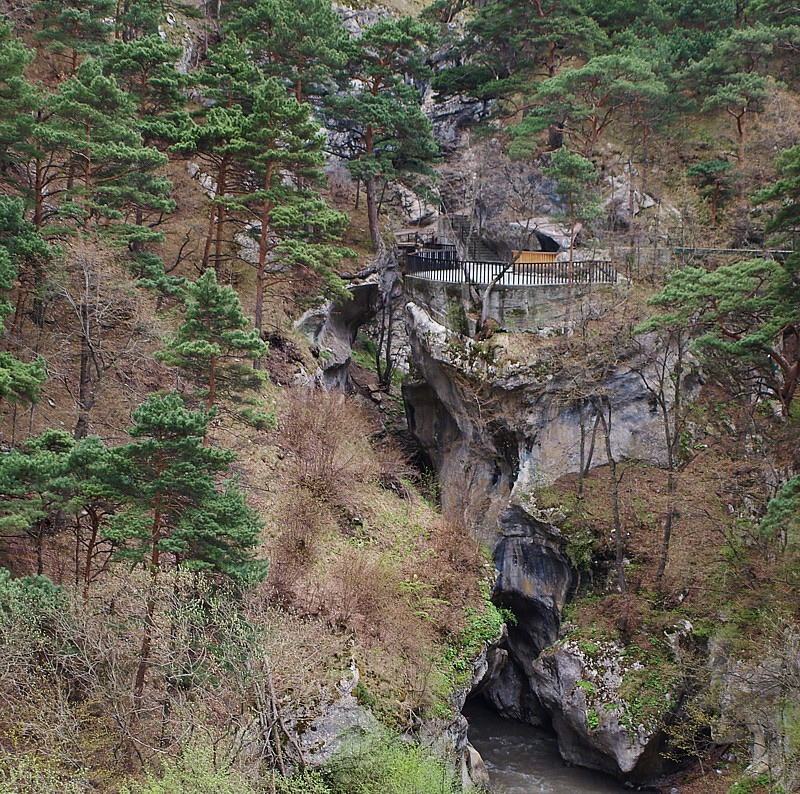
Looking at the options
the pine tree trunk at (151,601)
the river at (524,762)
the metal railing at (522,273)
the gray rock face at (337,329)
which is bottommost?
the river at (524,762)

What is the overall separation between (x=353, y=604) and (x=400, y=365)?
18925mm

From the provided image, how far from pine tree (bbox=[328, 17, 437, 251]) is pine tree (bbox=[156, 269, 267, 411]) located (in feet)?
46.2

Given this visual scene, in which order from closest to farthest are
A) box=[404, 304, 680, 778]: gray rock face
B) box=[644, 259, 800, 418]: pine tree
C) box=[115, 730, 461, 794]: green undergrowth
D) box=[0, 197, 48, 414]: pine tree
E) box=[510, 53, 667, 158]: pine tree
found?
box=[115, 730, 461, 794]: green undergrowth, box=[0, 197, 48, 414]: pine tree, box=[644, 259, 800, 418]: pine tree, box=[404, 304, 680, 778]: gray rock face, box=[510, 53, 667, 158]: pine tree

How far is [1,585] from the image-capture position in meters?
11.3

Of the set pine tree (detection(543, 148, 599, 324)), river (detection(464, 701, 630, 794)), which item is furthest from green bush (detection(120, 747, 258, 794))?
pine tree (detection(543, 148, 599, 324))

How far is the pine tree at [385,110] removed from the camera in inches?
1078

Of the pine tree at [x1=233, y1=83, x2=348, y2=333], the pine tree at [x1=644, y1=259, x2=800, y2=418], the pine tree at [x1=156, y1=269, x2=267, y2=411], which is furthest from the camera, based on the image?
the pine tree at [x1=233, y1=83, x2=348, y2=333]

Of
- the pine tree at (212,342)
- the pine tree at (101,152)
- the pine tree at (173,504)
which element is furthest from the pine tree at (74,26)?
the pine tree at (173,504)

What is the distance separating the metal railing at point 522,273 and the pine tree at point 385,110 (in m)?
3.96

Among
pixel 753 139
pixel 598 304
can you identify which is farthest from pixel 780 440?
pixel 753 139

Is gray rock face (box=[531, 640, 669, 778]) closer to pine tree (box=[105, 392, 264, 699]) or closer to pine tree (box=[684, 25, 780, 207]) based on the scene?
pine tree (box=[105, 392, 264, 699])

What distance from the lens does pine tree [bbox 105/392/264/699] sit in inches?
471

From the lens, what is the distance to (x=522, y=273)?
24953mm

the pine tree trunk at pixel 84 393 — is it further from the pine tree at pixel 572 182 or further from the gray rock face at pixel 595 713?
the pine tree at pixel 572 182
